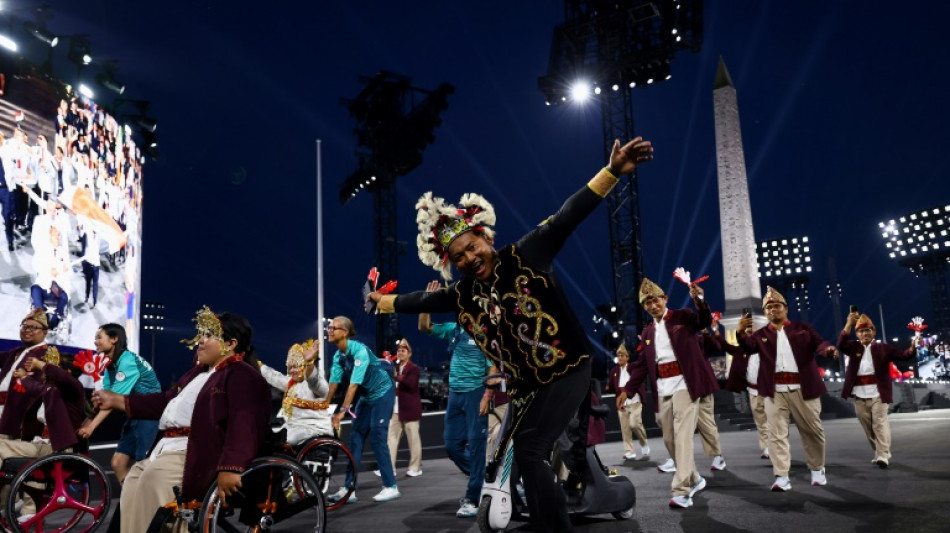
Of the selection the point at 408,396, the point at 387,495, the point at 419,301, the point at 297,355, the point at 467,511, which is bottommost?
the point at 387,495

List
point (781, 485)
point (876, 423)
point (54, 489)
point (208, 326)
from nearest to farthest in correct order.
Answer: point (208, 326) < point (54, 489) < point (781, 485) < point (876, 423)

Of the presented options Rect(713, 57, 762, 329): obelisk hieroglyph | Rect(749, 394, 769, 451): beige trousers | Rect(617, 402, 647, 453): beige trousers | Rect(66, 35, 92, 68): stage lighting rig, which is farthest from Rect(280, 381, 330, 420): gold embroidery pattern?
Rect(713, 57, 762, 329): obelisk hieroglyph

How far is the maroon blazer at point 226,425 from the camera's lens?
12.2 ft

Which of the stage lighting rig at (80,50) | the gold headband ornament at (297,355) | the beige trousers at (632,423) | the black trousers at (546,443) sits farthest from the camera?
the stage lighting rig at (80,50)

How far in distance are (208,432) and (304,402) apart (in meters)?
3.18

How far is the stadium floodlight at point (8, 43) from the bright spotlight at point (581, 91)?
15.2m

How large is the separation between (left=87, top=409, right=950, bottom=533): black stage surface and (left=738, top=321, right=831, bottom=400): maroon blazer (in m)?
0.92

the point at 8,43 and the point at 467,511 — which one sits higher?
the point at 8,43

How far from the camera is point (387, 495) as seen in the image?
24.1 feet

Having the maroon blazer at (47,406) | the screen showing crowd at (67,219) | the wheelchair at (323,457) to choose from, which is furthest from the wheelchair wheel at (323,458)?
the screen showing crowd at (67,219)

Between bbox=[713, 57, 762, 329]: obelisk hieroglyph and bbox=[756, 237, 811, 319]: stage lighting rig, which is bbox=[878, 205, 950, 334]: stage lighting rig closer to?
bbox=[756, 237, 811, 319]: stage lighting rig

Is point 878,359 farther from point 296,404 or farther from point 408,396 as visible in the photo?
point 296,404

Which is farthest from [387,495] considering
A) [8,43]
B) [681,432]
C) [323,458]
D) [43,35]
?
[43,35]

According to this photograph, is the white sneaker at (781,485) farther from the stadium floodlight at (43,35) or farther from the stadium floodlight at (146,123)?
the stadium floodlight at (146,123)
